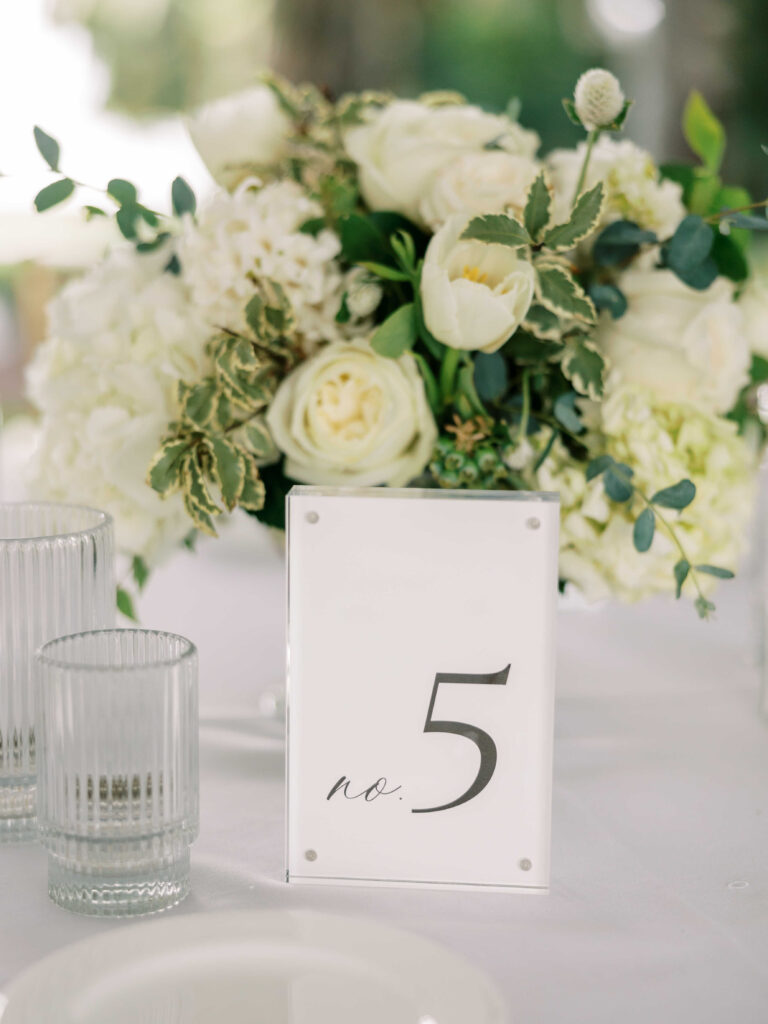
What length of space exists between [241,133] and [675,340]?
1.28 ft

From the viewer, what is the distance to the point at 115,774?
0.57 meters

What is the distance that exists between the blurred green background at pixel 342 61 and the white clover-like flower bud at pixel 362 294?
2.46 m

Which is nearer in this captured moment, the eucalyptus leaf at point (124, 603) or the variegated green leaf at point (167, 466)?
the variegated green leaf at point (167, 466)

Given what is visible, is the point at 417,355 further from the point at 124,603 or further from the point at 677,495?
the point at 124,603

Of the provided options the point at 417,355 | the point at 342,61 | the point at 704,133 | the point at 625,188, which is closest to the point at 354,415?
the point at 417,355

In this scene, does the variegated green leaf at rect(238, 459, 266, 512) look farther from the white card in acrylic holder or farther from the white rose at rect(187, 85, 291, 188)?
the white rose at rect(187, 85, 291, 188)

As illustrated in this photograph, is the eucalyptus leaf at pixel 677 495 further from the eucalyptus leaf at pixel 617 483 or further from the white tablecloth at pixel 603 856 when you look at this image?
the white tablecloth at pixel 603 856

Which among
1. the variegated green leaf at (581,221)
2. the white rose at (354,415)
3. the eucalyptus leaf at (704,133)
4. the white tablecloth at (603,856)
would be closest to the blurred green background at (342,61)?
the eucalyptus leaf at (704,133)

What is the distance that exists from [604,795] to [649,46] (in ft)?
9.80

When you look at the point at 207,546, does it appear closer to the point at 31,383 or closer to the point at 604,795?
the point at 31,383

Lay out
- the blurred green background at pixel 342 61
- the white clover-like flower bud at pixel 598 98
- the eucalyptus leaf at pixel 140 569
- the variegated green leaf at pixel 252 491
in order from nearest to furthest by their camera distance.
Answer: the white clover-like flower bud at pixel 598 98
the variegated green leaf at pixel 252 491
the eucalyptus leaf at pixel 140 569
the blurred green background at pixel 342 61

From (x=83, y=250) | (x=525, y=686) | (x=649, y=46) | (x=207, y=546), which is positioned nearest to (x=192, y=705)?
(x=525, y=686)

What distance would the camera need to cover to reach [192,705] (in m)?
0.59

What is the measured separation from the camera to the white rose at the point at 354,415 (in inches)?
29.7
